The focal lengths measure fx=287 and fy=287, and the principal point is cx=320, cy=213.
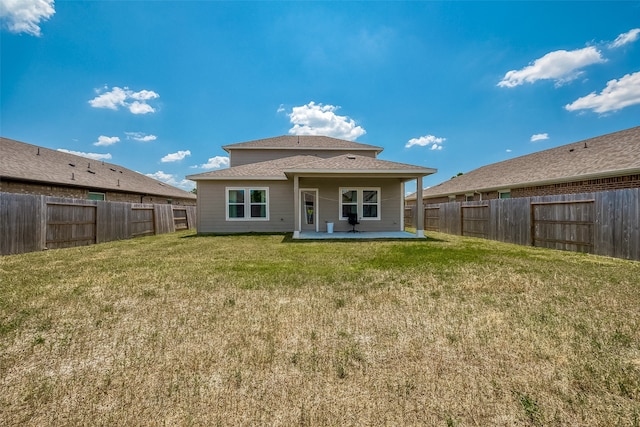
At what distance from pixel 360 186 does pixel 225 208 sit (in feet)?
23.4

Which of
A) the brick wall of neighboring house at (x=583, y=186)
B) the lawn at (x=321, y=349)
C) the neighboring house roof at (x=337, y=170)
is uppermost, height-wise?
the neighboring house roof at (x=337, y=170)

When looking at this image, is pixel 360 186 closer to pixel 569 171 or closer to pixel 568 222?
pixel 568 222

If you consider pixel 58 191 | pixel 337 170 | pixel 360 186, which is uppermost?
pixel 337 170

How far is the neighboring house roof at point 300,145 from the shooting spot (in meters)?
21.2

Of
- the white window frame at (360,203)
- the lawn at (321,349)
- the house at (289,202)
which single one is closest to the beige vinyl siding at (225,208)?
the house at (289,202)

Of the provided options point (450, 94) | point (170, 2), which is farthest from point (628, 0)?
point (170, 2)

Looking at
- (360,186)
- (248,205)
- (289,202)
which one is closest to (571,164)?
(360,186)

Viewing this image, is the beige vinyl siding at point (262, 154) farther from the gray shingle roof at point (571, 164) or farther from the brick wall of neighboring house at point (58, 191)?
the gray shingle roof at point (571, 164)

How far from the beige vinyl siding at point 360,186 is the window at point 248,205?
221cm

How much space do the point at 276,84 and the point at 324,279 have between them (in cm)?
1556

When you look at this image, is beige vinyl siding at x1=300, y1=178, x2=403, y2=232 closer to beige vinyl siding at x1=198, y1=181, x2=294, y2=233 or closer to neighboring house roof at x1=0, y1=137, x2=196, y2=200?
beige vinyl siding at x1=198, y1=181, x2=294, y2=233

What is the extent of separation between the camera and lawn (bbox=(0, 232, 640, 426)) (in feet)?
6.61

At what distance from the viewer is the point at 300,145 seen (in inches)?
836

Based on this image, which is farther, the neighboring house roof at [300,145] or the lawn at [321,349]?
the neighboring house roof at [300,145]
